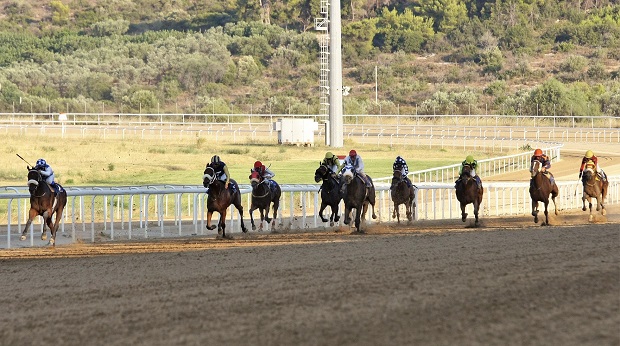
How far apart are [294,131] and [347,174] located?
33515mm

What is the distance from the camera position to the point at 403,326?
23.7ft

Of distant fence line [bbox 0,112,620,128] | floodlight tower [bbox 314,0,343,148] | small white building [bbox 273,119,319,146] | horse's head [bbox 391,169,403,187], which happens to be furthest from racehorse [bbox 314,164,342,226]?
distant fence line [bbox 0,112,620,128]

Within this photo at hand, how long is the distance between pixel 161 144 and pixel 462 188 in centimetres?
2982

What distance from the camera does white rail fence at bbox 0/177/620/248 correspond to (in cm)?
1920

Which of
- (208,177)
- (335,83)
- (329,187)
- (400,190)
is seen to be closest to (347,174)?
(329,187)

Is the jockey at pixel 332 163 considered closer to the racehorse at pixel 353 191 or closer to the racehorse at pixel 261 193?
the racehorse at pixel 353 191

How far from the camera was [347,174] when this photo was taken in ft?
62.2

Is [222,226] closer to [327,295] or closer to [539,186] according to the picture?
[539,186]

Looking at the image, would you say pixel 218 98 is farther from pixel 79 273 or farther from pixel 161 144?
pixel 79 273

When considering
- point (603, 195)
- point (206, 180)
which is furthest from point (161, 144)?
point (206, 180)

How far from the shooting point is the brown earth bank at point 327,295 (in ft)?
23.3

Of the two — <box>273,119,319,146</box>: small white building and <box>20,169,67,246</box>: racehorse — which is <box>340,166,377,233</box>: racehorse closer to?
<box>20,169,67,246</box>: racehorse

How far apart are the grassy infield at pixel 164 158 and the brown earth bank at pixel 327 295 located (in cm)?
1754

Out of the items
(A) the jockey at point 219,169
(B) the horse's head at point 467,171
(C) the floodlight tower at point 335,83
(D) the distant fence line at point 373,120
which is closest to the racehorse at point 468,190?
(B) the horse's head at point 467,171
